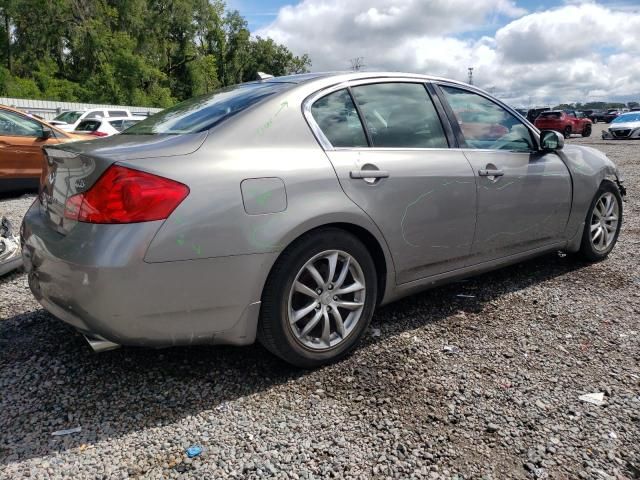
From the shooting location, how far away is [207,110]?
3.05m

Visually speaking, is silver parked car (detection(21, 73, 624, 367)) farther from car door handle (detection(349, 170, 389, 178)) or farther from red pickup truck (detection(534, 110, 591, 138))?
red pickup truck (detection(534, 110, 591, 138))

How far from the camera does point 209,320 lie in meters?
2.50

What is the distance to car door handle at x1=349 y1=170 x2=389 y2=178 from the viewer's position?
2.88 m

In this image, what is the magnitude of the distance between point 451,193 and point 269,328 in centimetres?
145

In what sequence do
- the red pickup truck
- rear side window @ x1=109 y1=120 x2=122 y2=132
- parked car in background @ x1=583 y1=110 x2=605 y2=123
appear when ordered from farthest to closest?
parked car in background @ x1=583 y1=110 x2=605 y2=123 → the red pickup truck → rear side window @ x1=109 y1=120 x2=122 y2=132

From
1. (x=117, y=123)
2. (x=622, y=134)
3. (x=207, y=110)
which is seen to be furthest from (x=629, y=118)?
(x=207, y=110)

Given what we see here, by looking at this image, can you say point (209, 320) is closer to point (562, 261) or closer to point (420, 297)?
point (420, 297)

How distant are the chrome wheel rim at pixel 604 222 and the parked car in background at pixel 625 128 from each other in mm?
24192

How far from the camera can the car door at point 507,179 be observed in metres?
3.59

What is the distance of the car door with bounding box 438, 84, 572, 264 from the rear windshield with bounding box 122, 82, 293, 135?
126 centimetres

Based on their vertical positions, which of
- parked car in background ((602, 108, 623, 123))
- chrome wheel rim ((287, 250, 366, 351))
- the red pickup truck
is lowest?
chrome wheel rim ((287, 250, 366, 351))

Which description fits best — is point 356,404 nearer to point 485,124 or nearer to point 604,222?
point 485,124

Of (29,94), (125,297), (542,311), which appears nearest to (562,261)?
(542,311)

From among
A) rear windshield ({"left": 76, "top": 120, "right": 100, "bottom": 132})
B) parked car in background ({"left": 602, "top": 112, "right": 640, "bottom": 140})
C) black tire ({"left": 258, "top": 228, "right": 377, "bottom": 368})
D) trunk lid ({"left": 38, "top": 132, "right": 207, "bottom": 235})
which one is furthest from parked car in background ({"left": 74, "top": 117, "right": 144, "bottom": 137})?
parked car in background ({"left": 602, "top": 112, "right": 640, "bottom": 140})
